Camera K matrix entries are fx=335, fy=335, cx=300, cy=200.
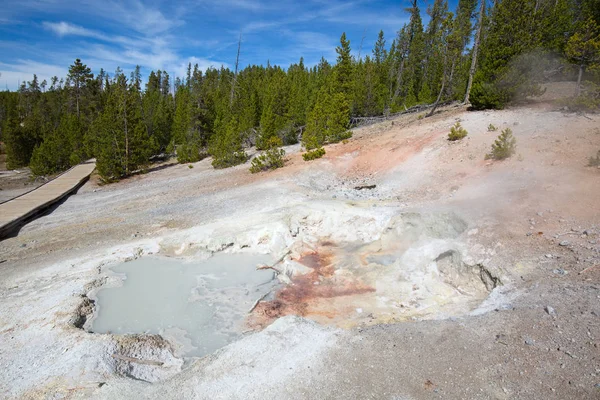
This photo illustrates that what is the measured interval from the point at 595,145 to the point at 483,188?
4.96 m

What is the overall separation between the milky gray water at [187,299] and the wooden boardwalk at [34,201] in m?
9.78

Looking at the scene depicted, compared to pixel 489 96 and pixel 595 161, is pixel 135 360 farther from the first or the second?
pixel 489 96

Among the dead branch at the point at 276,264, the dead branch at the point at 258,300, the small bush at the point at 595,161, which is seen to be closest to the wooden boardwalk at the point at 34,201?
the dead branch at the point at 276,264

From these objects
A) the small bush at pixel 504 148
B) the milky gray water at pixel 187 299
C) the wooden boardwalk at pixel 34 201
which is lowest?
the milky gray water at pixel 187 299

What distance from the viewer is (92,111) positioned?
147 ft

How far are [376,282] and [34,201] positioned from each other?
21300 millimetres

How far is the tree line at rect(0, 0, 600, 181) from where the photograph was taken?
20.5 metres

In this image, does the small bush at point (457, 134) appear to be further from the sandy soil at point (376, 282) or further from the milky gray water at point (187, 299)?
the milky gray water at point (187, 299)

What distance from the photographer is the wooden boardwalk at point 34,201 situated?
1611 cm

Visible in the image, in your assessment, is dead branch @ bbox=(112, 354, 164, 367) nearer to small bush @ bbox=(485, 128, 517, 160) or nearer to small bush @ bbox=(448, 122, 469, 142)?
small bush @ bbox=(485, 128, 517, 160)

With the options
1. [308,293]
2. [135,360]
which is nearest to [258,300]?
[308,293]

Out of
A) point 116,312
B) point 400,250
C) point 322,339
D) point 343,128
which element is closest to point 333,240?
point 400,250

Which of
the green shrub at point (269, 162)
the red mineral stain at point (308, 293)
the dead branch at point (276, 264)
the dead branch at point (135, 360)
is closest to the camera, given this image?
the dead branch at point (135, 360)

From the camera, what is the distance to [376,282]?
9.27 metres
